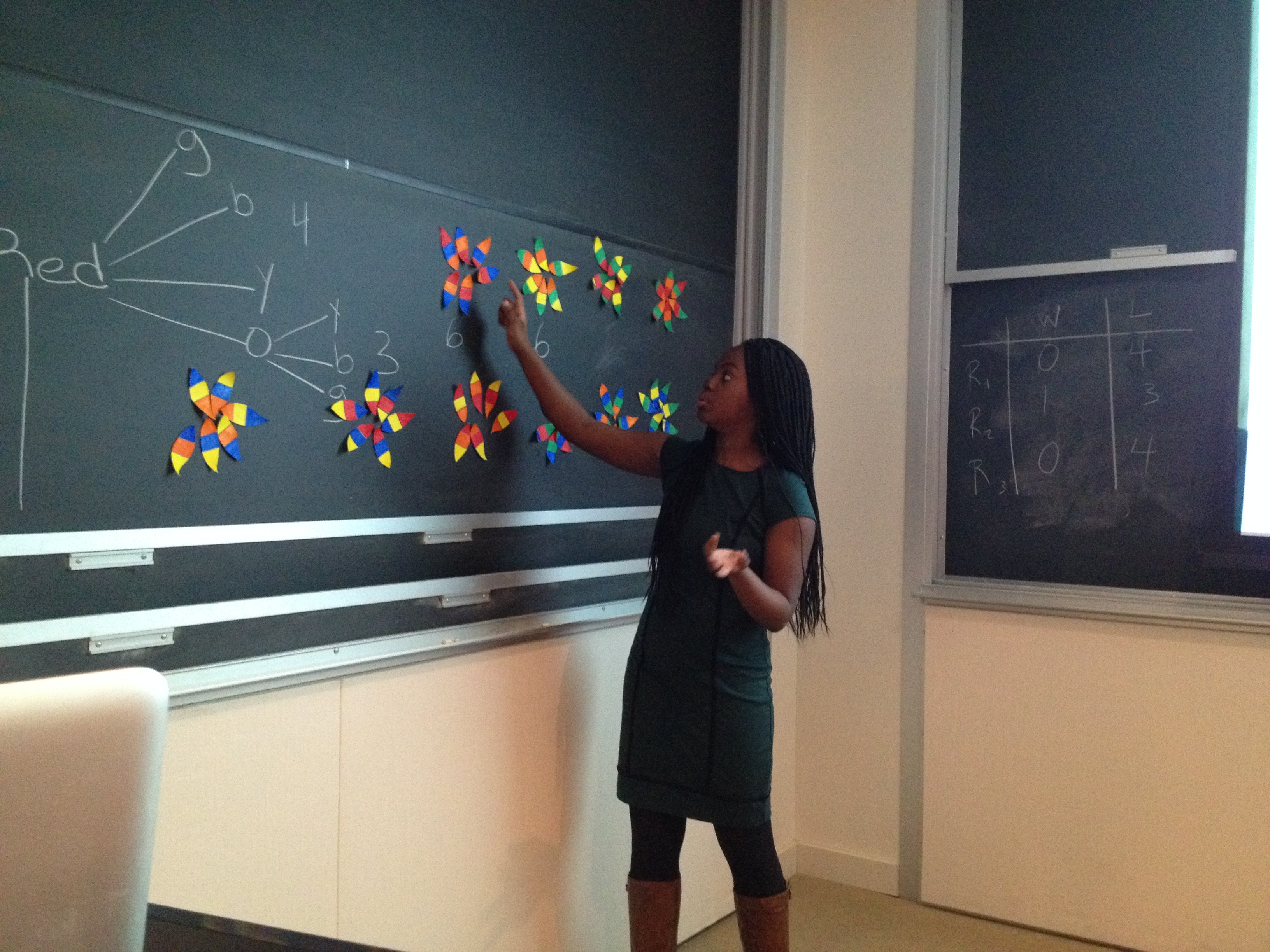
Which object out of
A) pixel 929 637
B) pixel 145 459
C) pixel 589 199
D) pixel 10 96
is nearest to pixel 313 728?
pixel 145 459

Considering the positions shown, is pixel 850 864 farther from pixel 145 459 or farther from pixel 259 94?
pixel 259 94

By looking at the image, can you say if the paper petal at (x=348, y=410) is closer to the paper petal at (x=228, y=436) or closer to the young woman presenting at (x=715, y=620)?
the paper petal at (x=228, y=436)

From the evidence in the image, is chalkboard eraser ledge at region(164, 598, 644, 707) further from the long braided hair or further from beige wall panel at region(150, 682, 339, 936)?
the long braided hair

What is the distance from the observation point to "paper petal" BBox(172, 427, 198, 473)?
1.39 metres

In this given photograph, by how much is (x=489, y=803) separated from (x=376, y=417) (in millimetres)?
783

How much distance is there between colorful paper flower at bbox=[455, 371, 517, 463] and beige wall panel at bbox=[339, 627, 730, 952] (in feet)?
1.30

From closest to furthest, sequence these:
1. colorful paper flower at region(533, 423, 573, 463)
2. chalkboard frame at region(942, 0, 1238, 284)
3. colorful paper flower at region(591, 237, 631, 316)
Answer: colorful paper flower at region(533, 423, 573, 463) → colorful paper flower at region(591, 237, 631, 316) → chalkboard frame at region(942, 0, 1238, 284)

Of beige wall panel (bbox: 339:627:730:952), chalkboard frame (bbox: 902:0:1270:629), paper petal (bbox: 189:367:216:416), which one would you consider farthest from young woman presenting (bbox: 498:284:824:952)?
chalkboard frame (bbox: 902:0:1270:629)

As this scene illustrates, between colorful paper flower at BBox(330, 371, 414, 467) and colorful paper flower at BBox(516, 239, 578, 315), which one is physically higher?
colorful paper flower at BBox(516, 239, 578, 315)

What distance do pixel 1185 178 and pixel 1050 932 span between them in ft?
6.49

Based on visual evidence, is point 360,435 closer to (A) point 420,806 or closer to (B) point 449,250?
(B) point 449,250

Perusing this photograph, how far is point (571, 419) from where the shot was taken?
1.91 metres

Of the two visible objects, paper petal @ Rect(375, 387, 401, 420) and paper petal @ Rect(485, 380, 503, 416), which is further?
paper petal @ Rect(485, 380, 503, 416)

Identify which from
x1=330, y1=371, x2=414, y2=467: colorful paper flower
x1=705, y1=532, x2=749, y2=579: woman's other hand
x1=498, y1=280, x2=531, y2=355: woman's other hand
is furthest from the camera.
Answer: x1=498, y1=280, x2=531, y2=355: woman's other hand
